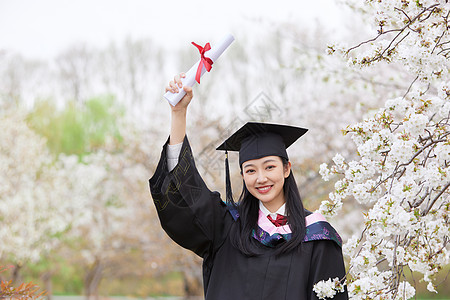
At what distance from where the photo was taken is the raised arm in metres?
2.19

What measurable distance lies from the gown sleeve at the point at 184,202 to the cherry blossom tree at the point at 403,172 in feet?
1.71

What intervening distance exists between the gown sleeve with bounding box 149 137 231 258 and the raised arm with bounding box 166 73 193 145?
0.13ft

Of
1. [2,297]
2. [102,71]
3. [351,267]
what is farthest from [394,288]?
[102,71]

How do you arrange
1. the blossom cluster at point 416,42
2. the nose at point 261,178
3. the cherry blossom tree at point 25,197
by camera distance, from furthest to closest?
the cherry blossom tree at point 25,197
the nose at point 261,178
the blossom cluster at point 416,42

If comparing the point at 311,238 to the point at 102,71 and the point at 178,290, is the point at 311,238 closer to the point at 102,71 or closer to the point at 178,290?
the point at 178,290

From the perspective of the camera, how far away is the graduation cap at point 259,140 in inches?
92.6

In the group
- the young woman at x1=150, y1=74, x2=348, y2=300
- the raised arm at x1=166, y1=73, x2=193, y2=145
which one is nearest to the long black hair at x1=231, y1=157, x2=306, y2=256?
the young woman at x1=150, y1=74, x2=348, y2=300

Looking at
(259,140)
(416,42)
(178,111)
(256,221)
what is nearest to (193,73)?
(178,111)

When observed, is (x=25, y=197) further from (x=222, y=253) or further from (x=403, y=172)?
(x=403, y=172)

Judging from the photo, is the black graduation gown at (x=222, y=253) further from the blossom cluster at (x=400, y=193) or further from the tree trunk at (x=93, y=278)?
the tree trunk at (x=93, y=278)

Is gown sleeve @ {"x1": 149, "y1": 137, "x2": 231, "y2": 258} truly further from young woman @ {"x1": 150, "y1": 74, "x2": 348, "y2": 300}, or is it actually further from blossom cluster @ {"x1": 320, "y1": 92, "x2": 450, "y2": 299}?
blossom cluster @ {"x1": 320, "y1": 92, "x2": 450, "y2": 299}

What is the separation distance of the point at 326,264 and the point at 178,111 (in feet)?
2.93

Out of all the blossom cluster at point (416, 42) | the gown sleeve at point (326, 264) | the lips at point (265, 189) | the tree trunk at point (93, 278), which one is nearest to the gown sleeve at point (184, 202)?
the lips at point (265, 189)

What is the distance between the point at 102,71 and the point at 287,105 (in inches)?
497
